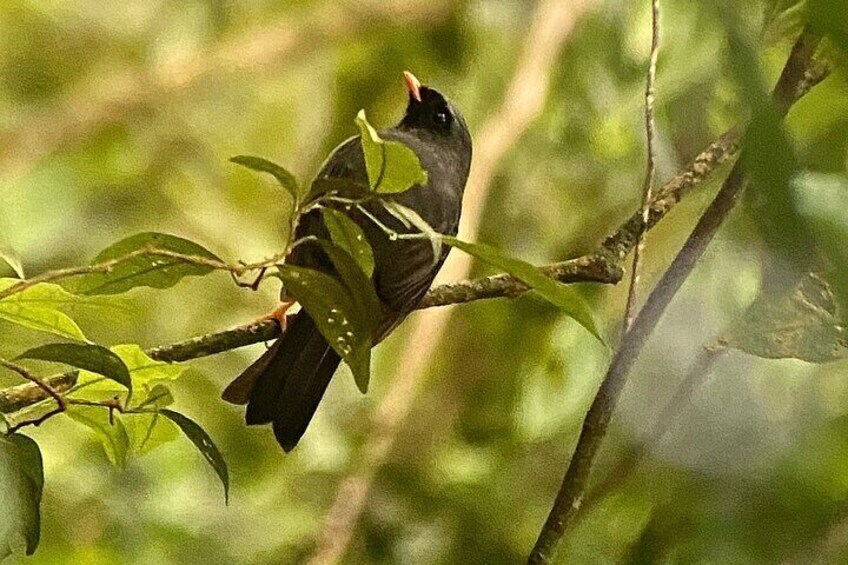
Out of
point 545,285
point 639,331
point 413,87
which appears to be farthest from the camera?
point 413,87

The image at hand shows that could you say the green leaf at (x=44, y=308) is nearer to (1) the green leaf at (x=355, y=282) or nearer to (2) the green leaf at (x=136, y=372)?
(2) the green leaf at (x=136, y=372)

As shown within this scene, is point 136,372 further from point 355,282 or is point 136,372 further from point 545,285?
point 545,285

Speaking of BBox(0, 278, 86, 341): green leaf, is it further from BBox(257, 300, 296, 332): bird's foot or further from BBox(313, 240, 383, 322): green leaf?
BBox(257, 300, 296, 332): bird's foot

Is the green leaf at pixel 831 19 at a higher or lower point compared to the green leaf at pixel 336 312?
higher

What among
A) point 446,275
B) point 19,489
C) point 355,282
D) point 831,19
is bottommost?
point 446,275

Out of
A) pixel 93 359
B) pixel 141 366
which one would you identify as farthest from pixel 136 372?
pixel 93 359

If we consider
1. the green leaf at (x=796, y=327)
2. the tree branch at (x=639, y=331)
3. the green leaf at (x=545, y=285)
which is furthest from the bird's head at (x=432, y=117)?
the green leaf at (x=545, y=285)

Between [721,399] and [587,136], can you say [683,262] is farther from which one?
[587,136]
